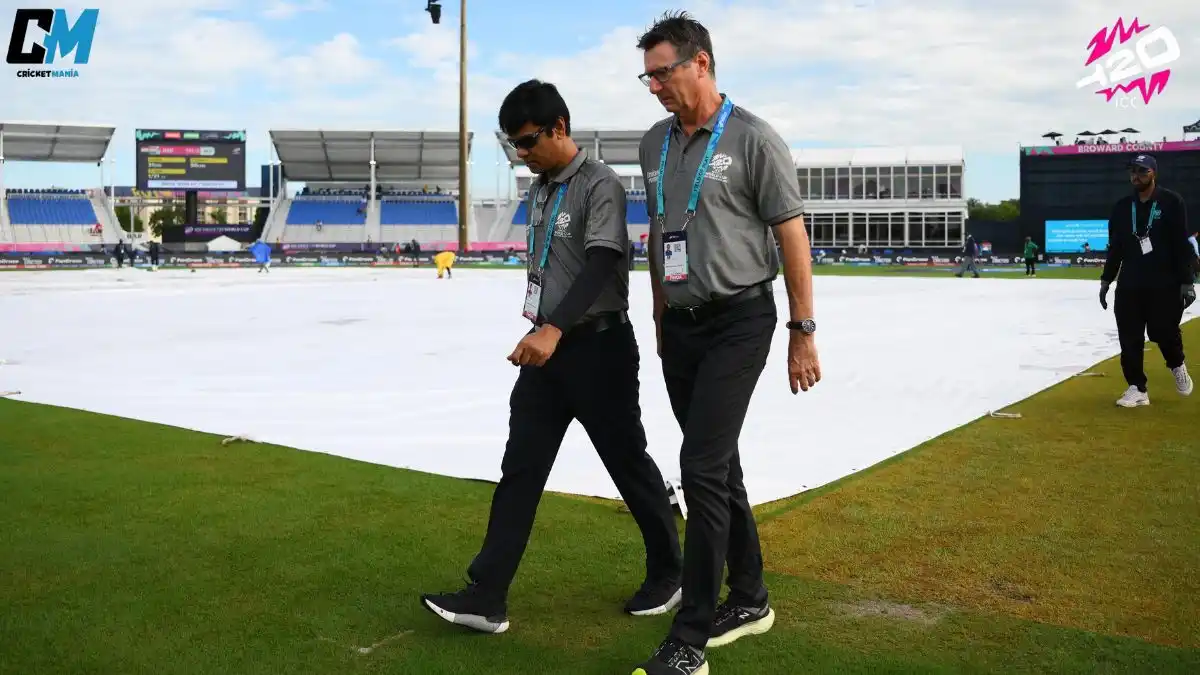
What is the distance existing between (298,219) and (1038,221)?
142 feet

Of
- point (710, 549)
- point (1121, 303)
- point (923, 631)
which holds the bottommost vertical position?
point (923, 631)

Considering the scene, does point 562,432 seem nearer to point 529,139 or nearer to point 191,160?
point 529,139

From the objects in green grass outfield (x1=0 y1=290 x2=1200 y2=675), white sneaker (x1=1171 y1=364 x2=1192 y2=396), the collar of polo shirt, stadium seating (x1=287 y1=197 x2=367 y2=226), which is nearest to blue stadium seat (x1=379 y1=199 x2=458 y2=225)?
stadium seating (x1=287 y1=197 x2=367 y2=226)

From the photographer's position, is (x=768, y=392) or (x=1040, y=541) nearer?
(x=1040, y=541)

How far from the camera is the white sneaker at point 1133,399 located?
7.96 metres

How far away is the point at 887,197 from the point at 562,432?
6923cm

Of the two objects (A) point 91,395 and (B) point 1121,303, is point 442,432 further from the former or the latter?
(B) point 1121,303

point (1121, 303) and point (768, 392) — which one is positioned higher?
point (1121, 303)

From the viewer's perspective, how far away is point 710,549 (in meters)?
3.23

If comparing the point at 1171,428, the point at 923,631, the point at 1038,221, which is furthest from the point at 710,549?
the point at 1038,221

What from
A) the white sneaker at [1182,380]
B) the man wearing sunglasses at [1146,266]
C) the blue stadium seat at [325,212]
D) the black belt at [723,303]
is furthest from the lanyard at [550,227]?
the blue stadium seat at [325,212]

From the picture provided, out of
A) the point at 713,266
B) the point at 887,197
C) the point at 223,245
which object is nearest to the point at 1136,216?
the point at 713,266

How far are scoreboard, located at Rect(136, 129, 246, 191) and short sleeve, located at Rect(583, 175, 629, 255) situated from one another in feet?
228

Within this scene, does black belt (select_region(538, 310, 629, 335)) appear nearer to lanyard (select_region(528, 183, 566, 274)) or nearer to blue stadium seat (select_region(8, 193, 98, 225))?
lanyard (select_region(528, 183, 566, 274))
